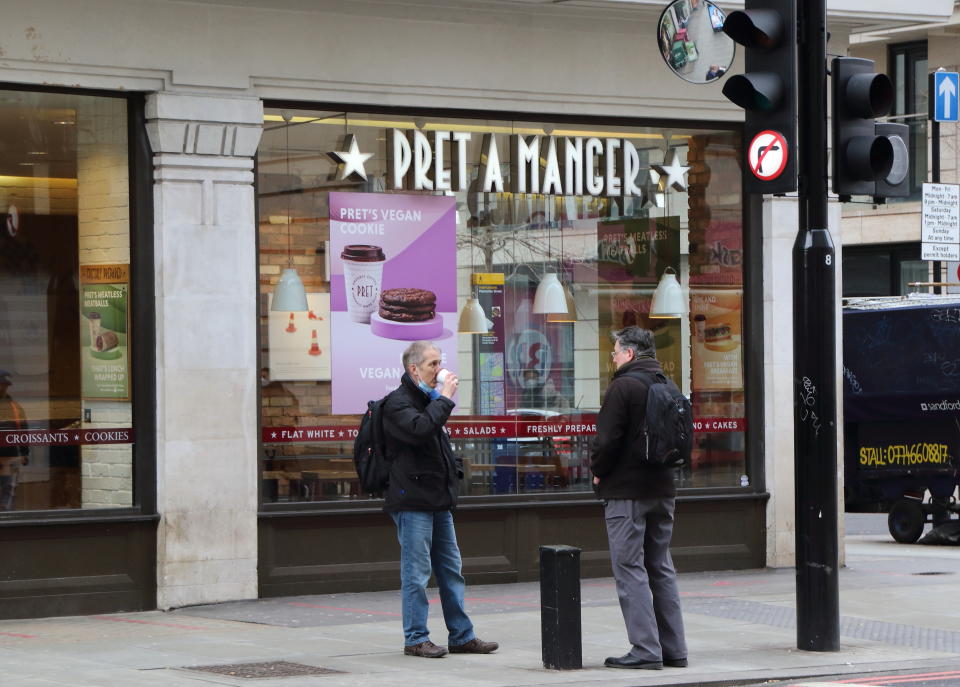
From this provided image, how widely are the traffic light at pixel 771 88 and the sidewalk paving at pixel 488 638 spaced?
2811 mm

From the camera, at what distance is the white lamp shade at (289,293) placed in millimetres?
12781

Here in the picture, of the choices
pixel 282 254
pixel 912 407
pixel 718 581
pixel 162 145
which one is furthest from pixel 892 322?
pixel 162 145

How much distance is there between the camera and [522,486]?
13.7 metres

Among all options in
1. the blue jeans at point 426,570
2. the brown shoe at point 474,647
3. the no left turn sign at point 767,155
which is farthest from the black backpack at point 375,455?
the no left turn sign at point 767,155

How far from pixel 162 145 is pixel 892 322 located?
9288 mm

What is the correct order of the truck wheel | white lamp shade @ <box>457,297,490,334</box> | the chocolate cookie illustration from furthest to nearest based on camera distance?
the truck wheel, white lamp shade @ <box>457,297,490,334</box>, the chocolate cookie illustration

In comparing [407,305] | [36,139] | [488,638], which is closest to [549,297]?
[407,305]

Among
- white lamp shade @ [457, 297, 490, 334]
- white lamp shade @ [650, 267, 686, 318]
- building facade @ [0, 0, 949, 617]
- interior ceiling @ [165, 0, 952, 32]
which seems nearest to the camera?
building facade @ [0, 0, 949, 617]

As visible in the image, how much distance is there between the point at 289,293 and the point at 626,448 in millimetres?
4400

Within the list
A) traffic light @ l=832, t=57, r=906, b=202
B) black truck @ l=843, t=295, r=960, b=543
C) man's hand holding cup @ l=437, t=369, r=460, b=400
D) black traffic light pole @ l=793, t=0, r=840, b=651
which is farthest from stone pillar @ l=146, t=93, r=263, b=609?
black truck @ l=843, t=295, r=960, b=543

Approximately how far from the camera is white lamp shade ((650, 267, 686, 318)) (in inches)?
561

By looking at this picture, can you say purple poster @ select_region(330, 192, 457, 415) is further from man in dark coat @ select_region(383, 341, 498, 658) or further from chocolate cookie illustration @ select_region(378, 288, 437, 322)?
man in dark coat @ select_region(383, 341, 498, 658)

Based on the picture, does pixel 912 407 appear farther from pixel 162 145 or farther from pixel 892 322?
pixel 162 145

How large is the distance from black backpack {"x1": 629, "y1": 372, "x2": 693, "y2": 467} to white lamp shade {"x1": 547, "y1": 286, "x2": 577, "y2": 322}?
4.79 metres
